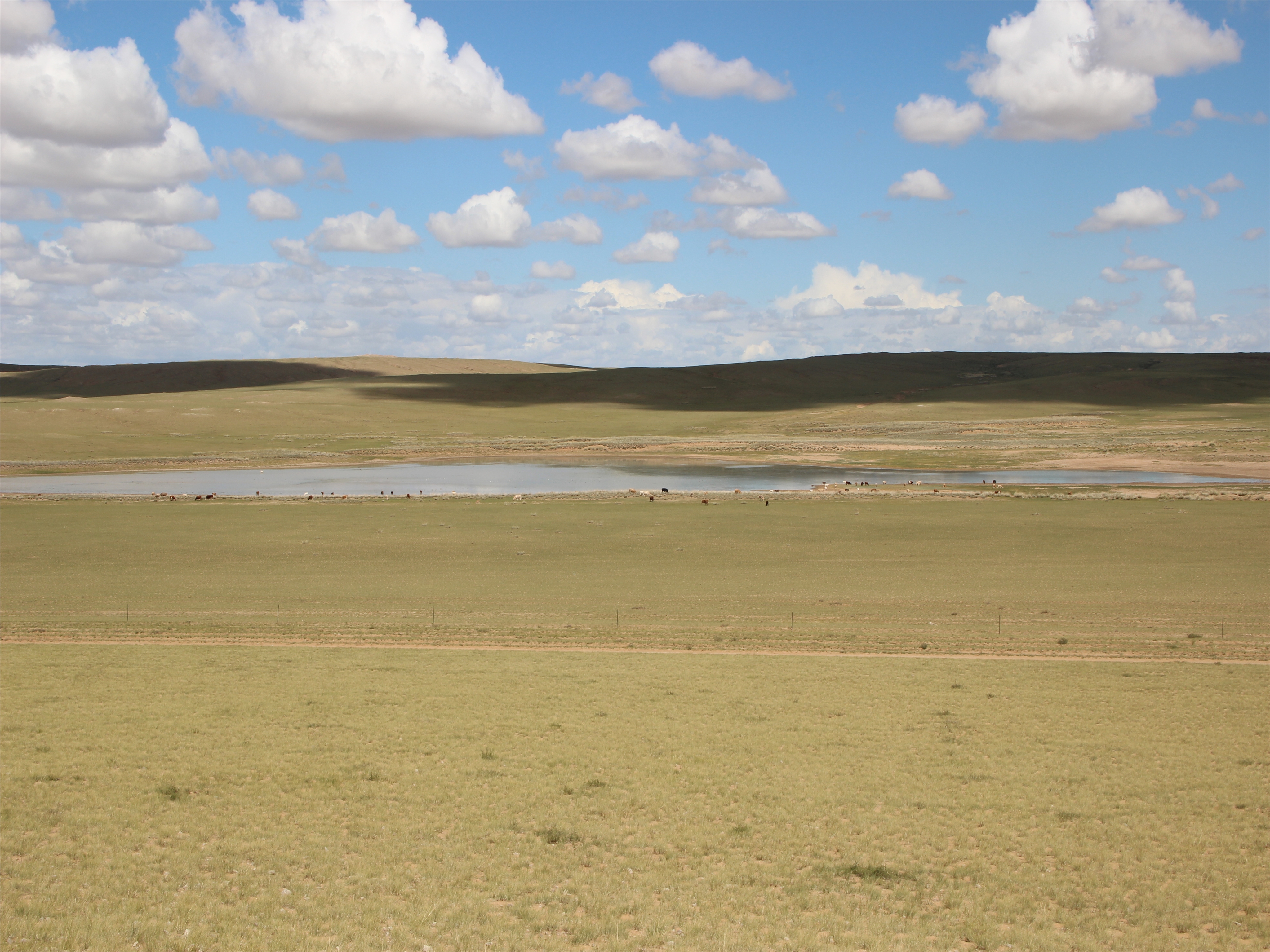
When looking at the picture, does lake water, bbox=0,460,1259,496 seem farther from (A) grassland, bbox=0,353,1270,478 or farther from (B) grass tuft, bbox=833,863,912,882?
(B) grass tuft, bbox=833,863,912,882

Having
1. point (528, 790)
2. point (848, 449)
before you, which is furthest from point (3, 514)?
point (848, 449)

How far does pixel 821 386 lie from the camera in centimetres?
17550

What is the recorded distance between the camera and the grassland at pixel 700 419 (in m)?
85.3

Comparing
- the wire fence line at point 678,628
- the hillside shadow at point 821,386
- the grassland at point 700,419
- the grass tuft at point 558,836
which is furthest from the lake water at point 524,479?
the hillside shadow at point 821,386

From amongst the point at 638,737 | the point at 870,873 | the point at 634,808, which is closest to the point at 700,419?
the point at 638,737

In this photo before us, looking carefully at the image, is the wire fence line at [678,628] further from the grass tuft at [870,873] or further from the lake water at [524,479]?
the lake water at [524,479]

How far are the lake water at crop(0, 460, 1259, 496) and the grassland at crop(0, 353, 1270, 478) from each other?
544cm

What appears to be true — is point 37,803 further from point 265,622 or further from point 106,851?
point 265,622

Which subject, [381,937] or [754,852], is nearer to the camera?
[381,937]

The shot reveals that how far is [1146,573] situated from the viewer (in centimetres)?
3291

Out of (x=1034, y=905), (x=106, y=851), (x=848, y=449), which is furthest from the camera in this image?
(x=848, y=449)

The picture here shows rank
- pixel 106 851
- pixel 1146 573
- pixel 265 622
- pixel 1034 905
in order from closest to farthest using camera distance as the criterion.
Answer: pixel 1034 905 → pixel 106 851 → pixel 265 622 → pixel 1146 573

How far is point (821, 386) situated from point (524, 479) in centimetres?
11445

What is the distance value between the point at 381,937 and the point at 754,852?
4675mm
